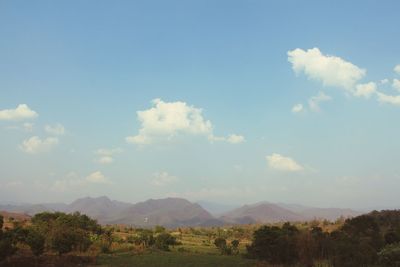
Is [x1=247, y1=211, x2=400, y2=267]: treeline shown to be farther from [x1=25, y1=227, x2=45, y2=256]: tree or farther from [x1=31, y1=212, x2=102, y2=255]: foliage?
[x1=25, y1=227, x2=45, y2=256]: tree

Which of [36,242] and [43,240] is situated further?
[43,240]

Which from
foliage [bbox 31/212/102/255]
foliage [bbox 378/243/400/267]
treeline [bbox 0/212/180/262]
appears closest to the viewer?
foliage [bbox 378/243/400/267]

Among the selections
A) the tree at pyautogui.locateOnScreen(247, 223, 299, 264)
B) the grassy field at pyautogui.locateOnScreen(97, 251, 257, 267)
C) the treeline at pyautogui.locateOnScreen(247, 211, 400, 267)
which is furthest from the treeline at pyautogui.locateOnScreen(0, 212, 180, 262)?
the treeline at pyautogui.locateOnScreen(247, 211, 400, 267)

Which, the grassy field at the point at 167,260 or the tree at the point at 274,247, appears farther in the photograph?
the grassy field at the point at 167,260

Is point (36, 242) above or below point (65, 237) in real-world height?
below

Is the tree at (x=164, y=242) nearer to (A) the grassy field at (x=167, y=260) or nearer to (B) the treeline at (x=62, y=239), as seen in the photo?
(B) the treeline at (x=62, y=239)

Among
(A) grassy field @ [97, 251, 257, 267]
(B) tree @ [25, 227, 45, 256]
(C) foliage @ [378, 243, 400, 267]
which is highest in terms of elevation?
(B) tree @ [25, 227, 45, 256]

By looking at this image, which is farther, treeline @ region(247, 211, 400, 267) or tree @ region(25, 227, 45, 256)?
tree @ region(25, 227, 45, 256)

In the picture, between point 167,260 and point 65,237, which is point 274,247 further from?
point 65,237

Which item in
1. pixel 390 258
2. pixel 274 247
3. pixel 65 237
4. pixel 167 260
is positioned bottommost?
pixel 167 260

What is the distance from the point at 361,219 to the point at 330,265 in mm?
12663

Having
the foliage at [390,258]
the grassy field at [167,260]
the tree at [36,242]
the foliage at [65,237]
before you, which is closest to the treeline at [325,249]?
the foliage at [390,258]

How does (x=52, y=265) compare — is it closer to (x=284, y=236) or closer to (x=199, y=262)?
(x=199, y=262)

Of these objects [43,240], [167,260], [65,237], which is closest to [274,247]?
[167,260]
